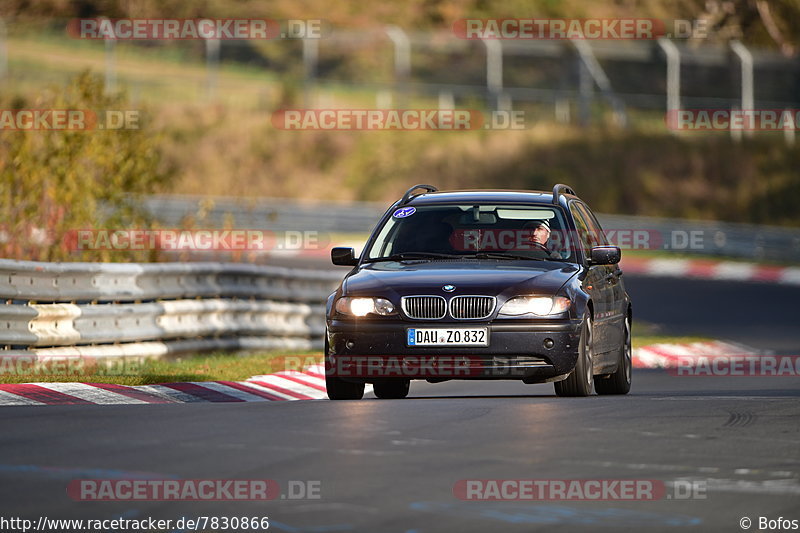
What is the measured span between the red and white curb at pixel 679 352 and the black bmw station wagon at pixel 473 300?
6.73 metres

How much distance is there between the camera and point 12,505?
7426mm

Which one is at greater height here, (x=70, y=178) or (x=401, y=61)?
(x=401, y=61)

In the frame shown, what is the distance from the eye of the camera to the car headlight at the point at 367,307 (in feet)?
39.7

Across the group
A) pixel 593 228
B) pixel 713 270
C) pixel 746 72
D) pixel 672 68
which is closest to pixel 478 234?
pixel 593 228

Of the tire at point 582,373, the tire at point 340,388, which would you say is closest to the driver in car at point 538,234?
the tire at point 582,373

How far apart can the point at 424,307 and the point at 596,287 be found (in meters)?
1.79

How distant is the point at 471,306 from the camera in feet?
39.4

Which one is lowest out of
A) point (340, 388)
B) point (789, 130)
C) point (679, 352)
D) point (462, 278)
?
point (679, 352)

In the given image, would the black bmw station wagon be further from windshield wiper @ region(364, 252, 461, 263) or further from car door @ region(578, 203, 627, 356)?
car door @ region(578, 203, 627, 356)

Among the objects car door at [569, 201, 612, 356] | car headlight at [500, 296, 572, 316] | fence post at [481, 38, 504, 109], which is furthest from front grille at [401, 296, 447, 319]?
fence post at [481, 38, 504, 109]

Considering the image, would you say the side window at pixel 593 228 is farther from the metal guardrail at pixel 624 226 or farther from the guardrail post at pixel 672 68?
the guardrail post at pixel 672 68

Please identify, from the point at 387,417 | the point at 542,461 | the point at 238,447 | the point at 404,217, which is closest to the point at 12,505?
the point at 238,447

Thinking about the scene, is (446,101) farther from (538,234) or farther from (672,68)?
(538,234)

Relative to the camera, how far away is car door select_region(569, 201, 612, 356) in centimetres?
1297
